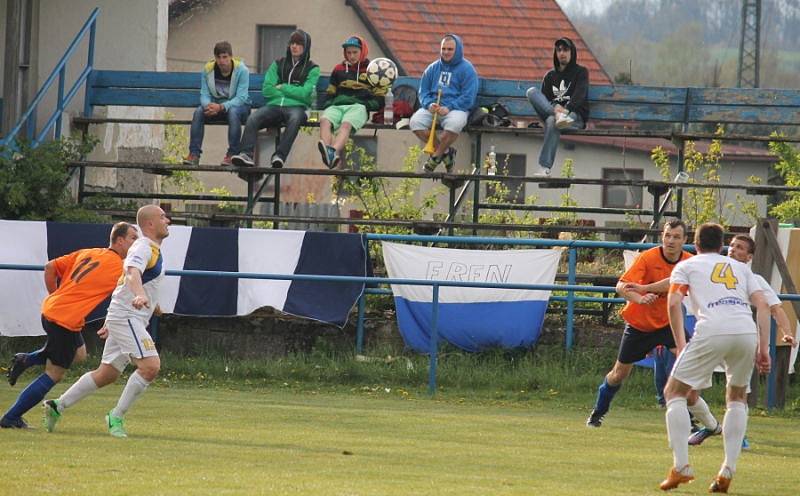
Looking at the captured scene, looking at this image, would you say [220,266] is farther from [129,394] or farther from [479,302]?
[129,394]

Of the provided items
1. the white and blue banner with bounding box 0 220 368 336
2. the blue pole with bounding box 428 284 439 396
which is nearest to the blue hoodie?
the white and blue banner with bounding box 0 220 368 336

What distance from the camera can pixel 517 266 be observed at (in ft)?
55.2

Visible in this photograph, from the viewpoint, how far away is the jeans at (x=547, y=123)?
18469 mm

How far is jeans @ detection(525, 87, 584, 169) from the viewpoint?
18.5m

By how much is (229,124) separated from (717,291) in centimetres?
1064

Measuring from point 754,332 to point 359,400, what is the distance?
19.0 ft

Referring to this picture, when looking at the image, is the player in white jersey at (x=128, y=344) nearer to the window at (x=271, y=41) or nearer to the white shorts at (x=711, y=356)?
the white shorts at (x=711, y=356)

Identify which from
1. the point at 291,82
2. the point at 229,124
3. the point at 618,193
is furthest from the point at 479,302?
the point at 618,193

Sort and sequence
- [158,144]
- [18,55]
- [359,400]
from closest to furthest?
[359,400] → [18,55] → [158,144]

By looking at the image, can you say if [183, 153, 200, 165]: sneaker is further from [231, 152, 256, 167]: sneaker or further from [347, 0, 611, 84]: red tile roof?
[347, 0, 611, 84]: red tile roof

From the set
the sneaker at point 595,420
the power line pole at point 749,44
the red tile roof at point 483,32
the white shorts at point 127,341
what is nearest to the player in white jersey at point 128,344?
the white shorts at point 127,341

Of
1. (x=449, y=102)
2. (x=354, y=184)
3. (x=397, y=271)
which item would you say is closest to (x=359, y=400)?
(x=397, y=271)

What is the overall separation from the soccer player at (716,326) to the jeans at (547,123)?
352 inches

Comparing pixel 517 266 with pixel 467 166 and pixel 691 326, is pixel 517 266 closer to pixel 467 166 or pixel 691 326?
pixel 691 326
